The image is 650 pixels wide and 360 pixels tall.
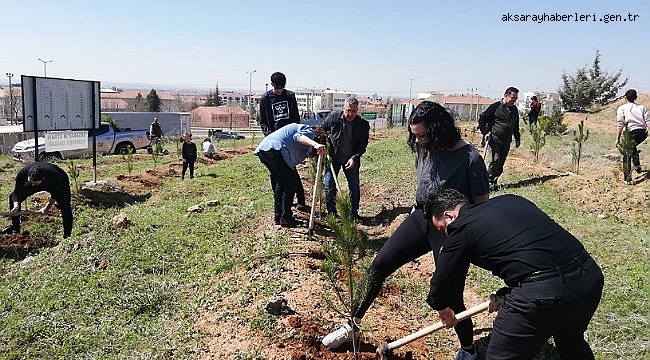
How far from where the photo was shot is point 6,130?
20.2m

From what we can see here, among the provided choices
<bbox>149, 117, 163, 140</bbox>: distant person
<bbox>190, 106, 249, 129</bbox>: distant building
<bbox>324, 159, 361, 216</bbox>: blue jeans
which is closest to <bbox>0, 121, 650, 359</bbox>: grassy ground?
<bbox>324, 159, 361, 216</bbox>: blue jeans

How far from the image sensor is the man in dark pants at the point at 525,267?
7.13ft

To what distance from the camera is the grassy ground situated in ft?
12.8

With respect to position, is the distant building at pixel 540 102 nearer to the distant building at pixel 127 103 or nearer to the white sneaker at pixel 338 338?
the white sneaker at pixel 338 338

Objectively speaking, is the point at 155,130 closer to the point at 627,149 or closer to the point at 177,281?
the point at 177,281

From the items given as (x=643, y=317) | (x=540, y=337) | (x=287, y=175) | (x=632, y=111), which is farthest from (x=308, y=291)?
(x=632, y=111)

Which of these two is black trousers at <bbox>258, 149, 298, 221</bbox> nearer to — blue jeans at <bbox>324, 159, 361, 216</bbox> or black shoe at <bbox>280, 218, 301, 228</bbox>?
black shoe at <bbox>280, 218, 301, 228</bbox>

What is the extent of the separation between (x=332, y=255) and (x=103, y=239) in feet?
12.2

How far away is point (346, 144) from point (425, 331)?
3485mm

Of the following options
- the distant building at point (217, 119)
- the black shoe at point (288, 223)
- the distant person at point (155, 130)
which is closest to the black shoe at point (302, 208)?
the black shoe at point (288, 223)

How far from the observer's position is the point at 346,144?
20.1 feet

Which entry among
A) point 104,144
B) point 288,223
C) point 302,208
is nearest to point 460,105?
point 104,144

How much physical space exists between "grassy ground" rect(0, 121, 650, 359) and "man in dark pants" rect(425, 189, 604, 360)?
146 cm

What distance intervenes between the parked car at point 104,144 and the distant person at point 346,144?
1256 cm
